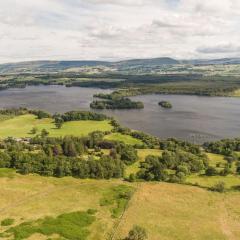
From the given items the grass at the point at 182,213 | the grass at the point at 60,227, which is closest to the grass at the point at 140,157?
the grass at the point at 182,213

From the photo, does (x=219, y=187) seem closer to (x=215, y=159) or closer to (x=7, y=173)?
(x=215, y=159)

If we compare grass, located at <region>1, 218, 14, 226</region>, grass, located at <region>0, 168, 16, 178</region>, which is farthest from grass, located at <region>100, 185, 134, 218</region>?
grass, located at <region>0, 168, 16, 178</region>

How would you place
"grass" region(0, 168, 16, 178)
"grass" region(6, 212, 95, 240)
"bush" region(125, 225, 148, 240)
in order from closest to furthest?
"bush" region(125, 225, 148, 240)
"grass" region(6, 212, 95, 240)
"grass" region(0, 168, 16, 178)

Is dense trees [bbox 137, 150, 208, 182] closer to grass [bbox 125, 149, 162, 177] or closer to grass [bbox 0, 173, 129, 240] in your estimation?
grass [bbox 125, 149, 162, 177]

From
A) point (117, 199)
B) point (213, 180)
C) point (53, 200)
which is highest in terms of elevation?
point (53, 200)

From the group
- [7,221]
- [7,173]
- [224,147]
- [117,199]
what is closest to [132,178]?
[117,199]

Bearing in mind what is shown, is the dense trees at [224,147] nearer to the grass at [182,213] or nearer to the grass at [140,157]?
the grass at [140,157]

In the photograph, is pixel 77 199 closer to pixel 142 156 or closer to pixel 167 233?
pixel 167 233

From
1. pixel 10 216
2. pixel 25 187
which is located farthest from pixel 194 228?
pixel 25 187
